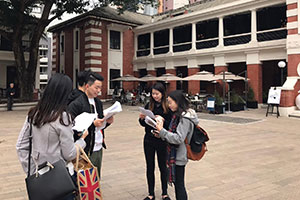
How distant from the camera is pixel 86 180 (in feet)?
7.88

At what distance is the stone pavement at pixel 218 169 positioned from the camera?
421 cm

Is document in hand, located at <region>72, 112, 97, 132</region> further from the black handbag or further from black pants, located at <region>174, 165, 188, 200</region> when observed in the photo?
black pants, located at <region>174, 165, 188, 200</region>

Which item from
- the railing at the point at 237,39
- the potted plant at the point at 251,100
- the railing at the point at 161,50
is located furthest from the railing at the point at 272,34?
the railing at the point at 161,50

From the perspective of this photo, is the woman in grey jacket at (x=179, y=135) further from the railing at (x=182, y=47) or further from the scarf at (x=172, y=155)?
the railing at (x=182, y=47)

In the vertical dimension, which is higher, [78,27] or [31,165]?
[78,27]

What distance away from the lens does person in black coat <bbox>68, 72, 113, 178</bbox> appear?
298 cm

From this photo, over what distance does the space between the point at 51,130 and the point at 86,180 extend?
56 cm

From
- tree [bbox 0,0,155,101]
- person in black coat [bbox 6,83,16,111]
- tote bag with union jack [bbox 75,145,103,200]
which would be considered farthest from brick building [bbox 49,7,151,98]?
tote bag with union jack [bbox 75,145,103,200]

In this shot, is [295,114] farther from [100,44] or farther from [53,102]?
[100,44]

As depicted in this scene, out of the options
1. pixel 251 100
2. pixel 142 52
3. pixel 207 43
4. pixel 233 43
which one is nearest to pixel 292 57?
pixel 251 100

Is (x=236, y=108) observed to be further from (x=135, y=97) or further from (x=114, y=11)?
(x=114, y=11)

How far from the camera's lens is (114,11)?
85.6 ft

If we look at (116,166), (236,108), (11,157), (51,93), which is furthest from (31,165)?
(236,108)

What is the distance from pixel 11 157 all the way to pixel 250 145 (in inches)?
247
